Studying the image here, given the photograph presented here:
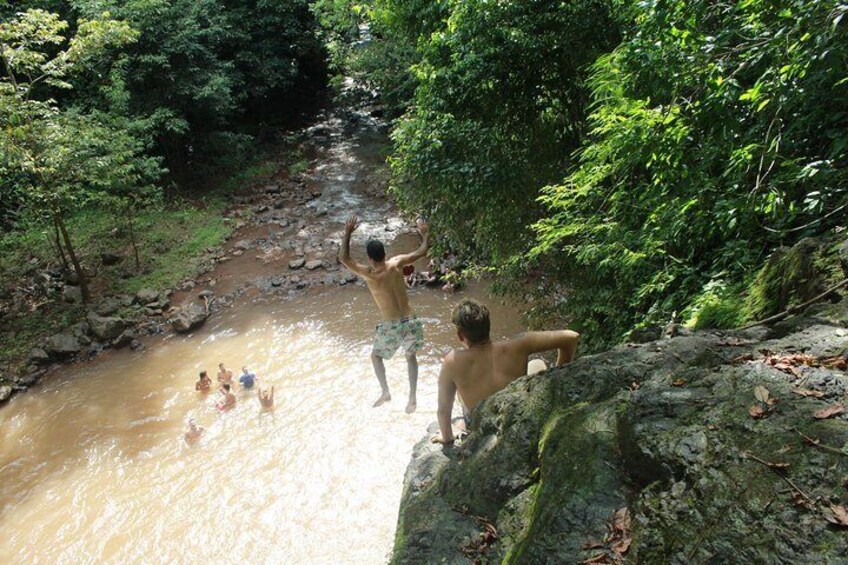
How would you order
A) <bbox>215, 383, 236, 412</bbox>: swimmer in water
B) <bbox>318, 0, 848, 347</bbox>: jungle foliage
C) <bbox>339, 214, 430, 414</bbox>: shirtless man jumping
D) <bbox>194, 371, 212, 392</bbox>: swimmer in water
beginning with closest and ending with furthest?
<bbox>318, 0, 848, 347</bbox>: jungle foliage → <bbox>339, 214, 430, 414</bbox>: shirtless man jumping → <bbox>215, 383, 236, 412</bbox>: swimmer in water → <bbox>194, 371, 212, 392</bbox>: swimmer in water

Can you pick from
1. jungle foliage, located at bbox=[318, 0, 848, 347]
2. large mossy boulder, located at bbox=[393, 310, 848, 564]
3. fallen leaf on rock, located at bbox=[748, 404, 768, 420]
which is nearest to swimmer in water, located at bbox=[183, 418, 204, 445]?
jungle foliage, located at bbox=[318, 0, 848, 347]

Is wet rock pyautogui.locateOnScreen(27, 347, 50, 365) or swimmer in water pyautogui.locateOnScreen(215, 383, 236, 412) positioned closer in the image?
swimmer in water pyautogui.locateOnScreen(215, 383, 236, 412)

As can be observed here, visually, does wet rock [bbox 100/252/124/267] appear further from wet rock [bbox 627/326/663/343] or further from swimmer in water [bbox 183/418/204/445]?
wet rock [bbox 627/326/663/343]

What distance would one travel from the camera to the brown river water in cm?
568

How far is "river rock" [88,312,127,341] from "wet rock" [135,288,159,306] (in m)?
0.80

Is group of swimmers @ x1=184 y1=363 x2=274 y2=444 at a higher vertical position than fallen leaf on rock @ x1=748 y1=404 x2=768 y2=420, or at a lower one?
lower

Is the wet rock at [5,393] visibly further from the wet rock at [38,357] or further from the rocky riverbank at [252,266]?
the wet rock at [38,357]

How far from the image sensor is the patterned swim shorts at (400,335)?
5668 millimetres

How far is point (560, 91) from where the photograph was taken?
20.4ft

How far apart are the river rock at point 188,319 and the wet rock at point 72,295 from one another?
2545 millimetres

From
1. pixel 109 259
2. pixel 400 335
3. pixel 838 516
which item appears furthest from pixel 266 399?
pixel 109 259

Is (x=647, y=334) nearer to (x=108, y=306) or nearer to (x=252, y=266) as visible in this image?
(x=252, y=266)

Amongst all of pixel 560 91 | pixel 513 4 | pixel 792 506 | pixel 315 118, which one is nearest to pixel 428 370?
pixel 560 91

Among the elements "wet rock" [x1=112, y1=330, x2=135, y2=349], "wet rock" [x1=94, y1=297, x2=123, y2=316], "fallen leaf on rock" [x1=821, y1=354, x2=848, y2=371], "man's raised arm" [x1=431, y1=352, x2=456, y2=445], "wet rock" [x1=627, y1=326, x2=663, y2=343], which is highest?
"fallen leaf on rock" [x1=821, y1=354, x2=848, y2=371]
